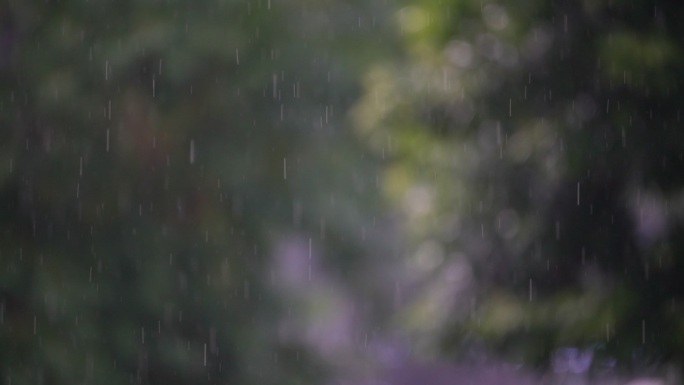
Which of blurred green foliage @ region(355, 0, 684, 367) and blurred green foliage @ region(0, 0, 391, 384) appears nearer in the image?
blurred green foliage @ region(355, 0, 684, 367)

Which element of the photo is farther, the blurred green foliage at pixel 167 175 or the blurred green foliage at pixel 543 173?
the blurred green foliage at pixel 167 175

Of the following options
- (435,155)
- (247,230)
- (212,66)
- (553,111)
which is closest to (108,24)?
(212,66)

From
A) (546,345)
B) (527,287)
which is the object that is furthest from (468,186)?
(546,345)

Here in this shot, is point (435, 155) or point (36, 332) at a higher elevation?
point (435, 155)

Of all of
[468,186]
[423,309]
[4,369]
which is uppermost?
[468,186]

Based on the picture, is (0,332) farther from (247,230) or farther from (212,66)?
(212,66)

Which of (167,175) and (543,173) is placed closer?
(543,173)

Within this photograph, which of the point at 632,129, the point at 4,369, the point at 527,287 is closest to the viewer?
the point at 632,129

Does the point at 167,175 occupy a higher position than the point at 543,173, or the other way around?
the point at 543,173

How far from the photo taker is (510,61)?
2.61 meters

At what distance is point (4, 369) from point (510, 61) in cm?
275

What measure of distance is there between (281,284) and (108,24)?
1.62 metres

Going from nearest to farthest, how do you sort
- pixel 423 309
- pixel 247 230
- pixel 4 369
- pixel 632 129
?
pixel 632 129 < pixel 423 309 < pixel 4 369 < pixel 247 230

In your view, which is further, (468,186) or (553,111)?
(468,186)
